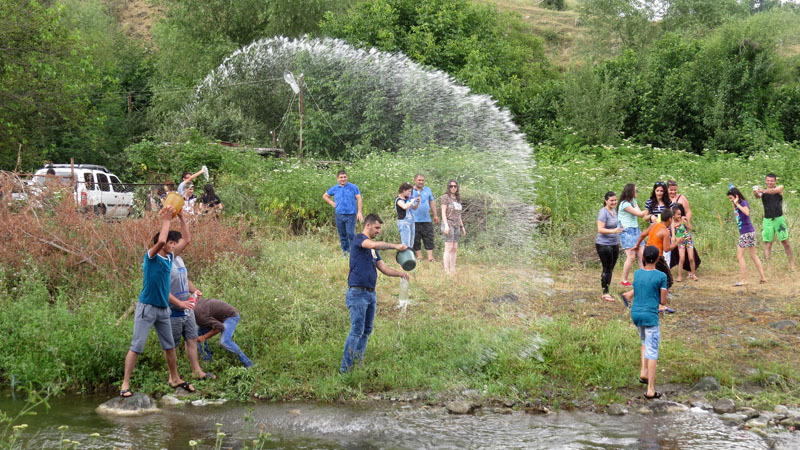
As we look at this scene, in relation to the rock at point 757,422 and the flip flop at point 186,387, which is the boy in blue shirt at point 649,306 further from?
the flip flop at point 186,387

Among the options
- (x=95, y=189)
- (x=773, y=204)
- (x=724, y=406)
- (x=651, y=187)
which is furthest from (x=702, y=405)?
(x=95, y=189)

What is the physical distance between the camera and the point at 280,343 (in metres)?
9.44

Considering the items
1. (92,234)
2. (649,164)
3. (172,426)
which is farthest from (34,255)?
(649,164)

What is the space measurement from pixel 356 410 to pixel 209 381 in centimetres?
188

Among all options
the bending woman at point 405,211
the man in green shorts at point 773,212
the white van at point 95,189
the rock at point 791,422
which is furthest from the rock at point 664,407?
the white van at point 95,189

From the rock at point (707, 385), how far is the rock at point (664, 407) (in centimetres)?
53

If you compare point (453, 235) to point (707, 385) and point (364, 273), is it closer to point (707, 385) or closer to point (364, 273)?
point (364, 273)

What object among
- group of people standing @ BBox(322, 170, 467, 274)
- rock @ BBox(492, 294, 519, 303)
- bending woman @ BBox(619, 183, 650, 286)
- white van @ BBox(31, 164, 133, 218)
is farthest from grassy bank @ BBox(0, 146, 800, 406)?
white van @ BBox(31, 164, 133, 218)

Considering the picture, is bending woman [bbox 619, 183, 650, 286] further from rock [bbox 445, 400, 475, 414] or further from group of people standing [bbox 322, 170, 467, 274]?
rock [bbox 445, 400, 475, 414]

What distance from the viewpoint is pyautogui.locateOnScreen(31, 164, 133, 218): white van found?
41.8 feet

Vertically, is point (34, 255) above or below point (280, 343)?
above

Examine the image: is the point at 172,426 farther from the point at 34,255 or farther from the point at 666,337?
the point at 666,337

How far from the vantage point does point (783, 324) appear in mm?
10016

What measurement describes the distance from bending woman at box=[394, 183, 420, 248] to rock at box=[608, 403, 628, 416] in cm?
529
